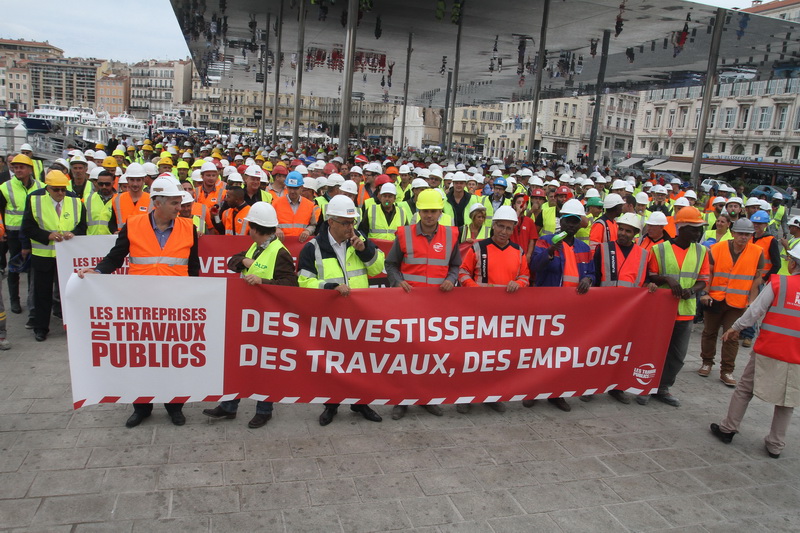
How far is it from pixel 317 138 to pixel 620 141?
52.7m

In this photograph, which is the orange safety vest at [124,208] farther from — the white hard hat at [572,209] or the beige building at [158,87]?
the beige building at [158,87]

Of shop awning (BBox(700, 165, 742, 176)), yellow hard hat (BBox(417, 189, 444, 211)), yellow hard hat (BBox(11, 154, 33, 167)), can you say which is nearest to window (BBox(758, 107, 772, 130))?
shop awning (BBox(700, 165, 742, 176))

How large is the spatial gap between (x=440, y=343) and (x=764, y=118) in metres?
66.9

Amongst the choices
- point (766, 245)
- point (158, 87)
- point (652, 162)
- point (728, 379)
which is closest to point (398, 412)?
point (728, 379)

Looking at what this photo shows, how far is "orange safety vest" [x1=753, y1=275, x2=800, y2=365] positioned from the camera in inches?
187

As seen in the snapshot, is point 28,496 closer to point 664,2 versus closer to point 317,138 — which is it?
point 664,2

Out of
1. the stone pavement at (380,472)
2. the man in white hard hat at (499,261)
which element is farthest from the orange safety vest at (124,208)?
the man in white hard hat at (499,261)

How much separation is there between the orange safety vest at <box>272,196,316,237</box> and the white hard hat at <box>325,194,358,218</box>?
287cm

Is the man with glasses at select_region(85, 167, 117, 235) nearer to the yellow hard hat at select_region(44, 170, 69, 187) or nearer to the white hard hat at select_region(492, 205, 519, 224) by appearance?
the yellow hard hat at select_region(44, 170, 69, 187)

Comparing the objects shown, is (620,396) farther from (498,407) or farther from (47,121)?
(47,121)

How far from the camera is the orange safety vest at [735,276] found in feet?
22.5

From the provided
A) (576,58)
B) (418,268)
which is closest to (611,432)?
(418,268)

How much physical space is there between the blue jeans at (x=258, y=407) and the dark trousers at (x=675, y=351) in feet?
12.9

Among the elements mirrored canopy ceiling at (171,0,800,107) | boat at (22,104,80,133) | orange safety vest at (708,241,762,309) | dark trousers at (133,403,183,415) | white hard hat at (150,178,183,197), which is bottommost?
dark trousers at (133,403,183,415)
